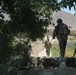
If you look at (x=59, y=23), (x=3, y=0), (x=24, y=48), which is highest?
(x=3, y=0)

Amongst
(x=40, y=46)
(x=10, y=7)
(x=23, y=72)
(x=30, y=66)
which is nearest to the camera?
(x=23, y=72)

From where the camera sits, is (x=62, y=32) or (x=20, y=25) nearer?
(x=20, y=25)

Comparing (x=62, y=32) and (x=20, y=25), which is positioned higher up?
(x=20, y=25)

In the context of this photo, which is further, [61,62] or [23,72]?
[61,62]

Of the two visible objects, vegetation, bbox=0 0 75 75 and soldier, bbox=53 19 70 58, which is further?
soldier, bbox=53 19 70 58

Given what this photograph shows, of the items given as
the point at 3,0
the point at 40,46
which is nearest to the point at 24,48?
the point at 3,0

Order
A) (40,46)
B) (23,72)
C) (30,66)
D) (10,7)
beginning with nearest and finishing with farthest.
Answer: (23,72) → (10,7) → (30,66) → (40,46)

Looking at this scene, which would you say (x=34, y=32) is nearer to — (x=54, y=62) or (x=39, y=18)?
(x=39, y=18)

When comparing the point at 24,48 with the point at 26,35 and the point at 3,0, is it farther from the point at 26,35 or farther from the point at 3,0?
the point at 3,0

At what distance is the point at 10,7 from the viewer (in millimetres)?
12328

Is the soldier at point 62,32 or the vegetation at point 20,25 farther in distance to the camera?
the soldier at point 62,32

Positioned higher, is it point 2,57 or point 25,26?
point 25,26

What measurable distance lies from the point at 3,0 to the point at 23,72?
98.2 inches

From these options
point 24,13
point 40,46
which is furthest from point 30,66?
point 40,46
